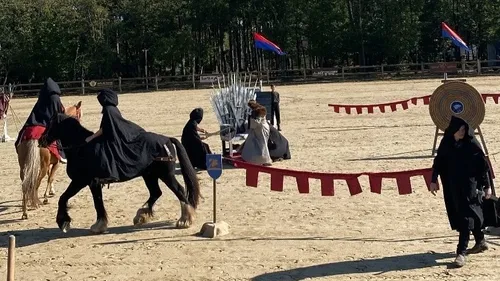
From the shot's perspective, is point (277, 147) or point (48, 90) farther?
A: point (277, 147)

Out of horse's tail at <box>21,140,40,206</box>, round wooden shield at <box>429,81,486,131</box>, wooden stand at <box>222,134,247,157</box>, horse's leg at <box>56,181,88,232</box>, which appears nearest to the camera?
horse's leg at <box>56,181,88,232</box>

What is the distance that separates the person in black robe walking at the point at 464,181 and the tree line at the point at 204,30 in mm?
43512

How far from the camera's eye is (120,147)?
8.28m

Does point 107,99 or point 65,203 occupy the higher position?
point 107,99

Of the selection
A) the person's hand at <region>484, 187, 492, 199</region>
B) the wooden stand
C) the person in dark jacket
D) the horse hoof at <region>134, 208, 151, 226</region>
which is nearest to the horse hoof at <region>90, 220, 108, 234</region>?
the horse hoof at <region>134, 208, 151, 226</region>

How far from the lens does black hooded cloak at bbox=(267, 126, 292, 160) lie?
1388 cm

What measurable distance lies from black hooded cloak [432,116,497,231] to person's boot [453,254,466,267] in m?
0.27

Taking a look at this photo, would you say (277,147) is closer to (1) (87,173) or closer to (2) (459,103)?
(2) (459,103)

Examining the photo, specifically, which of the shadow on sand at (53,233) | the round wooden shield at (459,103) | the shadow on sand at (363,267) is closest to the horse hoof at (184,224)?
the shadow on sand at (53,233)

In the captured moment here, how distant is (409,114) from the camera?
21.8m

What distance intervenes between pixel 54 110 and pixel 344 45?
141ft

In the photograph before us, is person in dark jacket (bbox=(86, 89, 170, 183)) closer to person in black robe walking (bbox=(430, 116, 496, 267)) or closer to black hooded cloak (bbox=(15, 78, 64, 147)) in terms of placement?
black hooded cloak (bbox=(15, 78, 64, 147))

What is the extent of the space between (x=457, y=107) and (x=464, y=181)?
20.8 ft

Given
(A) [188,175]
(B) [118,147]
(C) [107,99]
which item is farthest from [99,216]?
(C) [107,99]
